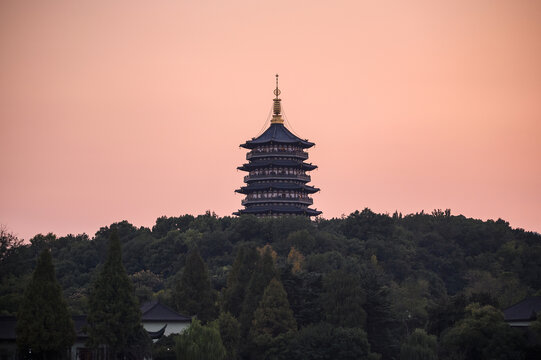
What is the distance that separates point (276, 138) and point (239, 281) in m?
40.1

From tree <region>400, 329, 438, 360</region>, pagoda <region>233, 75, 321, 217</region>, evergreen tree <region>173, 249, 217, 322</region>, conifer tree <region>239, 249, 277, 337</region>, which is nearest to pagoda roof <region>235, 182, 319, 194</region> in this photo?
pagoda <region>233, 75, 321, 217</region>

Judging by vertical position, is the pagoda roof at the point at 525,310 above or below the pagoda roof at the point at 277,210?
below

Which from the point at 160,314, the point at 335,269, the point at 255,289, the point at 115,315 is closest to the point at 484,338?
the point at 255,289

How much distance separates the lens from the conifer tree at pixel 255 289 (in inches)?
2832

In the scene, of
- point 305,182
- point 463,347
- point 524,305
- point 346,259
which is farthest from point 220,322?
point 305,182

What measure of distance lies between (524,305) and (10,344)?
33731 mm

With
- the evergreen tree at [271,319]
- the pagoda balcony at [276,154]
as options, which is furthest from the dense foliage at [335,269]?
the pagoda balcony at [276,154]

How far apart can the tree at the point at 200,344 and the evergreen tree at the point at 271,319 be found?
302cm

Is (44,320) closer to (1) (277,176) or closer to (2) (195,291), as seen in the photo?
(2) (195,291)

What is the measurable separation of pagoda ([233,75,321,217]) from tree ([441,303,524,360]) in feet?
147

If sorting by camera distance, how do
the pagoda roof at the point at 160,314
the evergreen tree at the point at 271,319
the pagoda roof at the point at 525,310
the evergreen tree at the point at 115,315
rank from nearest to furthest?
the evergreen tree at the point at 115,315, the evergreen tree at the point at 271,319, the pagoda roof at the point at 525,310, the pagoda roof at the point at 160,314

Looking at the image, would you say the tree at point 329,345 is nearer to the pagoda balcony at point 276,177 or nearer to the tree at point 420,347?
the tree at point 420,347

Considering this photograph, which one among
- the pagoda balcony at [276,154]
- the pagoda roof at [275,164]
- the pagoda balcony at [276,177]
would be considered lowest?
the pagoda balcony at [276,177]

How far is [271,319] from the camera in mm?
69812
